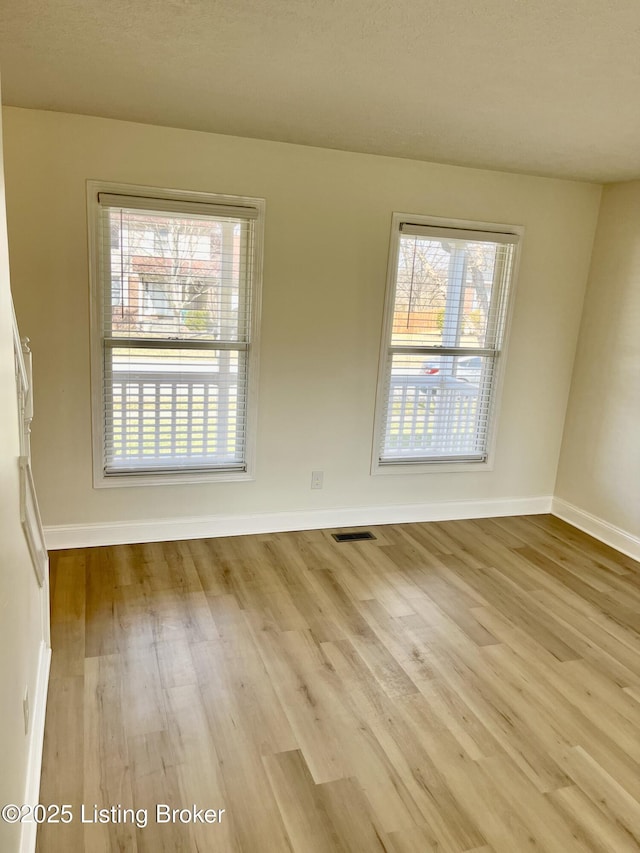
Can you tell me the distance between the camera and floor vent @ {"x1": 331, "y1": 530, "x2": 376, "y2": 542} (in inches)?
150

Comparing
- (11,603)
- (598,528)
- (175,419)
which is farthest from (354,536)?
(11,603)

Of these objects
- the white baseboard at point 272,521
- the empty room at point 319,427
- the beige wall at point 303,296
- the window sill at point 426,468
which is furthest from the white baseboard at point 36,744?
the window sill at point 426,468

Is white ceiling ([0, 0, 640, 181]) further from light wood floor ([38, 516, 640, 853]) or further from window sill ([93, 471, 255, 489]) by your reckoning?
light wood floor ([38, 516, 640, 853])

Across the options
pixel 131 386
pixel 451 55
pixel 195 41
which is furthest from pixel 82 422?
pixel 451 55

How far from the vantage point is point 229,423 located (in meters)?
3.65

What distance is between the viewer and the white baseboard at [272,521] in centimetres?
348

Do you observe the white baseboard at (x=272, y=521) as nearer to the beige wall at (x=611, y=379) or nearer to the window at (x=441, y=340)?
the window at (x=441, y=340)

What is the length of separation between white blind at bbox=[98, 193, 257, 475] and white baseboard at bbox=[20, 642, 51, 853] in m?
1.43

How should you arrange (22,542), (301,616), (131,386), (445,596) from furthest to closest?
1. (131,386)
2. (445,596)
3. (301,616)
4. (22,542)

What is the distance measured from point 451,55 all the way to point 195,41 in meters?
0.88

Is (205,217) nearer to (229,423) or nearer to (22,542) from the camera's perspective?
(229,423)

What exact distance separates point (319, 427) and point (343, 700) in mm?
1845

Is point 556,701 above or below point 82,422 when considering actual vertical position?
below

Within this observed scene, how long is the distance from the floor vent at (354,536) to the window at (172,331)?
0.76 meters
